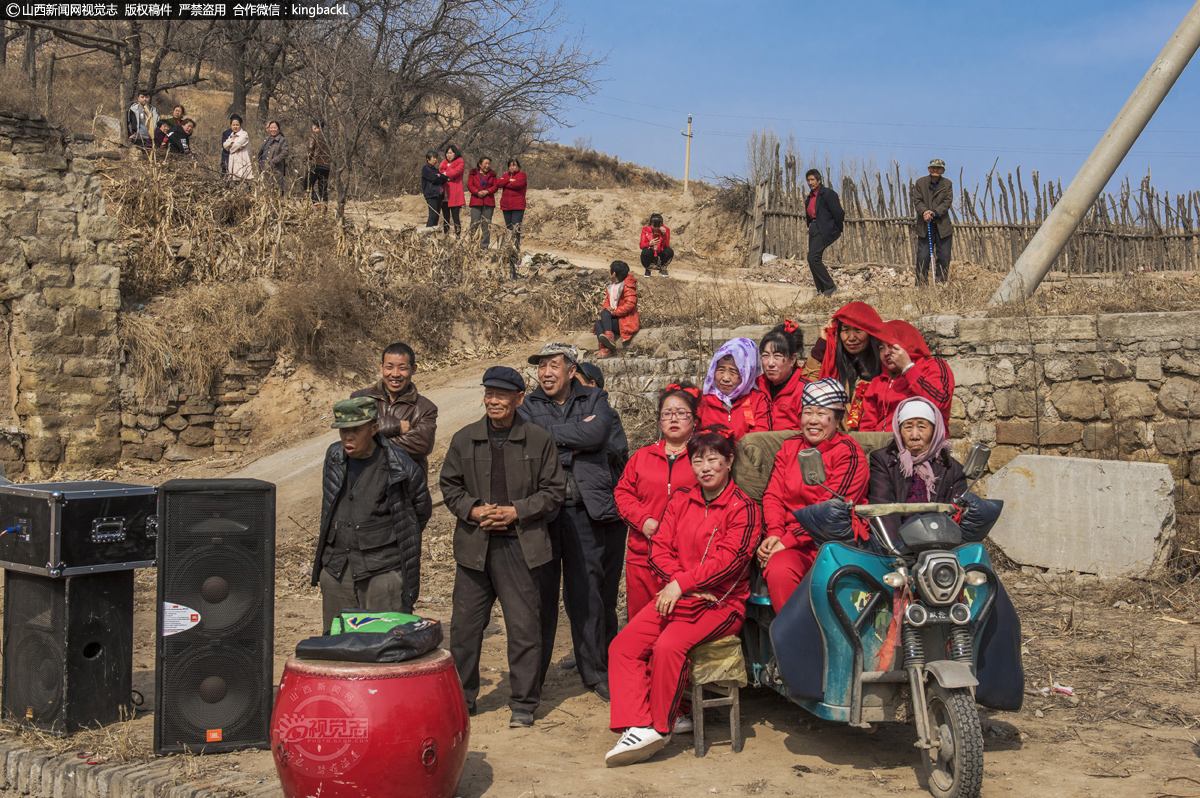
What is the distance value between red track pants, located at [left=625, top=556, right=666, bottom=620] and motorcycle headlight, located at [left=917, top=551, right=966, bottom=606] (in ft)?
4.98

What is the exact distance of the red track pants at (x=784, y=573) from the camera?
4.34 meters

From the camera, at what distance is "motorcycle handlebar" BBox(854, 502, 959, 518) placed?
13.1 feet

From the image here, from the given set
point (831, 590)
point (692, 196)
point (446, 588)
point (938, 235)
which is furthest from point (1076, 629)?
point (692, 196)

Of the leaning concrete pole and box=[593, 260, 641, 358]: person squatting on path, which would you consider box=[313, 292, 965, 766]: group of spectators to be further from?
box=[593, 260, 641, 358]: person squatting on path

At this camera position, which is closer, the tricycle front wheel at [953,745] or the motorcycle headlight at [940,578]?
the tricycle front wheel at [953,745]

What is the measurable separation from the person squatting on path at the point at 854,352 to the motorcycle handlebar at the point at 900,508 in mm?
1652

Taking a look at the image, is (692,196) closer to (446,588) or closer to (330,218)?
(330,218)

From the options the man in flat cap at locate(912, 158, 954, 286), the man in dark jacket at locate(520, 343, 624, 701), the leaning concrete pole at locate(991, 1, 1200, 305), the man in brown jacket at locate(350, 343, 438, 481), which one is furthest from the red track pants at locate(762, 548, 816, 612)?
the man in flat cap at locate(912, 158, 954, 286)

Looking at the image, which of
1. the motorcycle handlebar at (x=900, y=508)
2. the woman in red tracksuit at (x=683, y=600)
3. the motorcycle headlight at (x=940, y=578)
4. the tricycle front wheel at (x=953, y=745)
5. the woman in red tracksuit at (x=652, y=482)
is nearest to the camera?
the tricycle front wheel at (x=953, y=745)

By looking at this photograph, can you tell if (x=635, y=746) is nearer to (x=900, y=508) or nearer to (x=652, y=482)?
(x=652, y=482)

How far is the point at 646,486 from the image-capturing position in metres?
5.07

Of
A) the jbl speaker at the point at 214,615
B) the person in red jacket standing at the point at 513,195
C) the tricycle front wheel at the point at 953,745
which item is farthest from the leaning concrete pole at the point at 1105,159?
the person in red jacket standing at the point at 513,195

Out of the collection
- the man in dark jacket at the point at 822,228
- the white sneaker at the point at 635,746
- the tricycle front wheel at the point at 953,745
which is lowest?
the white sneaker at the point at 635,746

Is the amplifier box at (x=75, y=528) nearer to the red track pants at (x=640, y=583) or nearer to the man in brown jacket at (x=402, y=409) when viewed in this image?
the man in brown jacket at (x=402, y=409)
